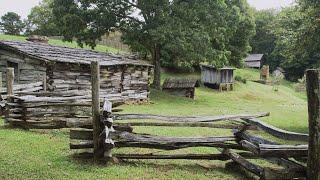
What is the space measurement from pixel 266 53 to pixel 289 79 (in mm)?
12474

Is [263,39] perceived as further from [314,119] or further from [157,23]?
[314,119]

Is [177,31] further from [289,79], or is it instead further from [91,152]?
[289,79]

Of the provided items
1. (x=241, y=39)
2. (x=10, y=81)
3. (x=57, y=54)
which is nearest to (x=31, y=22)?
(x=241, y=39)

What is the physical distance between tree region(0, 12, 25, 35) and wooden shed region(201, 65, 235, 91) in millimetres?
34065

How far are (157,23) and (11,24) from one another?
41885 millimetres

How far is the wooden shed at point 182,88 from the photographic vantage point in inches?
1376

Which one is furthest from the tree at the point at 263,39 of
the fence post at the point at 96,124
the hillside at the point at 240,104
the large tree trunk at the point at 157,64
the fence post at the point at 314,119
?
the fence post at the point at 314,119

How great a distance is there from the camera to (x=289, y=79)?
67000 mm

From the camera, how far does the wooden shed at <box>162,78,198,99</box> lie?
35.0 meters

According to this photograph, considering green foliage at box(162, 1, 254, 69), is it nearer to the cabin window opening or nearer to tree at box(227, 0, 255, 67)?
the cabin window opening

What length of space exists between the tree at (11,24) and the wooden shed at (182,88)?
3846 cm

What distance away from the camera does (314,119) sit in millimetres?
7965

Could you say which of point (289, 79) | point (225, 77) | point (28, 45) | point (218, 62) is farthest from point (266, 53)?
point (28, 45)

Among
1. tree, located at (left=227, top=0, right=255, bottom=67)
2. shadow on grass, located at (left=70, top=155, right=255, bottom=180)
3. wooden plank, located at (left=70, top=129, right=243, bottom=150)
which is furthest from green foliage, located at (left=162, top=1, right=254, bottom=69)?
wooden plank, located at (left=70, top=129, right=243, bottom=150)
